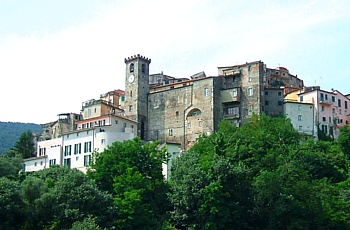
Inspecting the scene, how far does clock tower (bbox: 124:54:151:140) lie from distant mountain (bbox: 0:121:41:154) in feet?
274

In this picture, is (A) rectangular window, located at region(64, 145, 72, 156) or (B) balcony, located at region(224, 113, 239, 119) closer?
(A) rectangular window, located at region(64, 145, 72, 156)

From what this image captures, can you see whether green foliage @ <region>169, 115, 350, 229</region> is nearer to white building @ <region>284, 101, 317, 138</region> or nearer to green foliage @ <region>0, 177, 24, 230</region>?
green foliage @ <region>0, 177, 24, 230</region>

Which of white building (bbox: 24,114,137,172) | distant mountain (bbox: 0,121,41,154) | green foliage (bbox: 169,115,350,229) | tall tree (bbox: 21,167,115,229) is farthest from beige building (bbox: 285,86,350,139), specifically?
distant mountain (bbox: 0,121,41,154)

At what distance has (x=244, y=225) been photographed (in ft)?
158

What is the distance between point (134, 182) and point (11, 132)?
152274 millimetres

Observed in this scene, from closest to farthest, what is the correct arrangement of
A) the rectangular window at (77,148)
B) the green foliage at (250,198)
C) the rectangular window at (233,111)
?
1. the green foliage at (250,198)
2. the rectangular window at (77,148)
3. the rectangular window at (233,111)

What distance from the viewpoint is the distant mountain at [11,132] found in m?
174

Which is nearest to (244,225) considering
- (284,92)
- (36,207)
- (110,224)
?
(110,224)

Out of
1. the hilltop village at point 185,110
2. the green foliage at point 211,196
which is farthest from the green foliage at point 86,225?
the hilltop village at point 185,110

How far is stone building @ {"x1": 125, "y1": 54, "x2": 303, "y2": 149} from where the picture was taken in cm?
8421

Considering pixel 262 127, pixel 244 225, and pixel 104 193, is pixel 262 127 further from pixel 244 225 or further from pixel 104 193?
pixel 104 193

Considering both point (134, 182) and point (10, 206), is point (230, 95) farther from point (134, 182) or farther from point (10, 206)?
point (10, 206)

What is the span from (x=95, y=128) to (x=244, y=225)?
33657 millimetres

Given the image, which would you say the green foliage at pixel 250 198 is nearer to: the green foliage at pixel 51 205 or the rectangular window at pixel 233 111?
the green foliage at pixel 51 205
